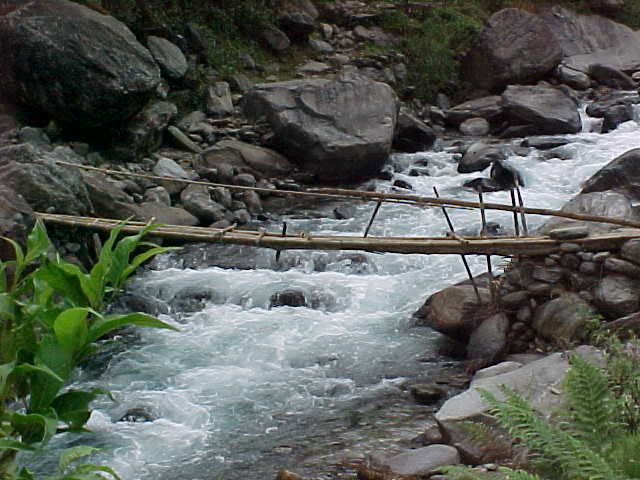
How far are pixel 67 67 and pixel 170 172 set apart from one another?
1.56m

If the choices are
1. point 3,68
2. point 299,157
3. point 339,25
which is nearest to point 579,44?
Result: point 339,25

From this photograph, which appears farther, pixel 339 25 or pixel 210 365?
pixel 339 25

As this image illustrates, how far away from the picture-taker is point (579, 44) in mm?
14977

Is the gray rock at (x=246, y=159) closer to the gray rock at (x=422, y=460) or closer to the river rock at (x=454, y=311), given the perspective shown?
the river rock at (x=454, y=311)

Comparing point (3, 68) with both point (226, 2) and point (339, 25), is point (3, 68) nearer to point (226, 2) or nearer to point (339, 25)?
point (226, 2)

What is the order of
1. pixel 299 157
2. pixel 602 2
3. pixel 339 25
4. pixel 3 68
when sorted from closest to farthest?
pixel 3 68 < pixel 299 157 < pixel 339 25 < pixel 602 2

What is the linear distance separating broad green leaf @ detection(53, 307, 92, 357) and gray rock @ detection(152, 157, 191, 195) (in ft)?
22.9

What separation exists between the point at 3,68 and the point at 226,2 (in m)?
4.87

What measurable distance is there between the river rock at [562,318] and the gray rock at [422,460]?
1.25 m

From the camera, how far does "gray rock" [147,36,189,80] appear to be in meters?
10.5

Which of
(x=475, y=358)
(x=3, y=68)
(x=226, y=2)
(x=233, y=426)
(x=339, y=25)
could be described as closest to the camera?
(x=233, y=426)

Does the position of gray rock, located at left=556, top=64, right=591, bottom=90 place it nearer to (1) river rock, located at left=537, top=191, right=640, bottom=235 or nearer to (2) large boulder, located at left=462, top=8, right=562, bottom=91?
(2) large boulder, located at left=462, top=8, right=562, bottom=91

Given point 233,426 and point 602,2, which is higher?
point 602,2

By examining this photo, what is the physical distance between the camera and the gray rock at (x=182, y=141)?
972 cm
